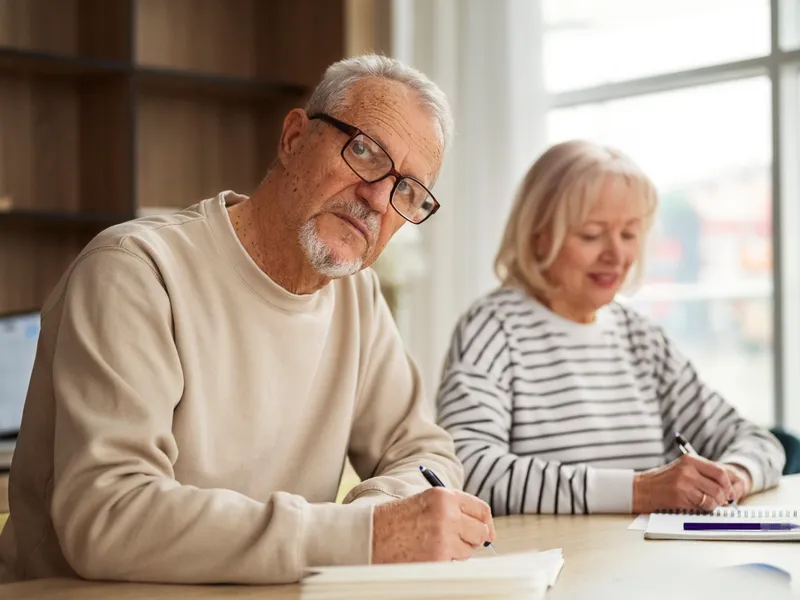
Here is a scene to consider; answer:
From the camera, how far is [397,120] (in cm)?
155

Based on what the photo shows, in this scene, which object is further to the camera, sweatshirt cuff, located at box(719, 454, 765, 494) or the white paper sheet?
sweatshirt cuff, located at box(719, 454, 765, 494)

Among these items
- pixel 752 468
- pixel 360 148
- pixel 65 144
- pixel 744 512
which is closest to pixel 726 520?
pixel 744 512

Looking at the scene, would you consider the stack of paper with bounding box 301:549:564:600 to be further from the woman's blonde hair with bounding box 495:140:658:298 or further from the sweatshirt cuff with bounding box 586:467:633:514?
the woman's blonde hair with bounding box 495:140:658:298

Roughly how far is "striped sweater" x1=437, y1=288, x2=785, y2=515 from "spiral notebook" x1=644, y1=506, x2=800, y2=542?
0.62 feet

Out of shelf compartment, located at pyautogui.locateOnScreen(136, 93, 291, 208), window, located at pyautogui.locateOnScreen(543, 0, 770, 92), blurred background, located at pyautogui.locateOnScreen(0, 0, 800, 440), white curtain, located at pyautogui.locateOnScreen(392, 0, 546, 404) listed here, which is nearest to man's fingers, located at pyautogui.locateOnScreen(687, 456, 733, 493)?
blurred background, located at pyautogui.locateOnScreen(0, 0, 800, 440)

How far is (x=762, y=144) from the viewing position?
12.3 feet

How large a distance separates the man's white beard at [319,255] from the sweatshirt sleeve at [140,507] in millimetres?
323

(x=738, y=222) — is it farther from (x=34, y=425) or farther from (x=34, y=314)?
(x=34, y=425)

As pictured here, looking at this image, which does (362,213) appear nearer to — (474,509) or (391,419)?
(391,419)

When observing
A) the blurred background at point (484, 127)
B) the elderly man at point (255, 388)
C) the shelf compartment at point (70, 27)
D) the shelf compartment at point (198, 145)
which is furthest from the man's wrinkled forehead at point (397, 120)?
the shelf compartment at point (198, 145)

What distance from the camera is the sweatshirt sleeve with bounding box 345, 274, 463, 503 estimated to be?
5.59ft

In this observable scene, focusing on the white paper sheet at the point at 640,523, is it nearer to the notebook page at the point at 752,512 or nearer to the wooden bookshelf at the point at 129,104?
the notebook page at the point at 752,512

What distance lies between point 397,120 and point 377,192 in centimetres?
12

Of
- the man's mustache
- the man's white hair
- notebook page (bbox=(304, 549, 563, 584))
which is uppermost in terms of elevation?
the man's white hair
